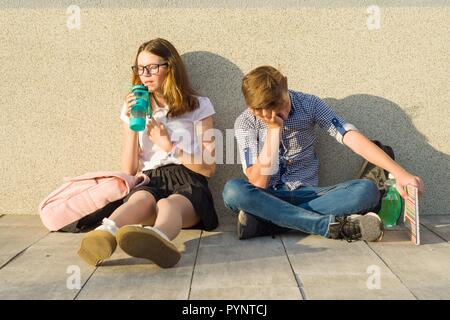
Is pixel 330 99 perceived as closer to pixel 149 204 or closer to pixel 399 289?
pixel 149 204

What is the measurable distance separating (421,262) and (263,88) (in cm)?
128

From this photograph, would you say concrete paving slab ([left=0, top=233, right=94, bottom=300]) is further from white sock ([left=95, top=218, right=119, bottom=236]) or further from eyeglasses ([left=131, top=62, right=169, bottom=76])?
eyeglasses ([left=131, top=62, right=169, bottom=76])

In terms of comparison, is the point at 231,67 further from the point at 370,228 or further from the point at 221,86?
the point at 370,228

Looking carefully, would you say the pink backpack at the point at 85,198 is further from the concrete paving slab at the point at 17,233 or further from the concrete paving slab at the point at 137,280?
the concrete paving slab at the point at 137,280

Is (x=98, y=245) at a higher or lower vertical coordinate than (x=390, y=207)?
higher

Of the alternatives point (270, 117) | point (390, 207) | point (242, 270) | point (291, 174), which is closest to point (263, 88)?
point (270, 117)

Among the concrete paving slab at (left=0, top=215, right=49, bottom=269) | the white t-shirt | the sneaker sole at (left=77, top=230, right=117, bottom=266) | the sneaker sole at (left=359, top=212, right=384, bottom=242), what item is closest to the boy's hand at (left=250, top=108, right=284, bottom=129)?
the white t-shirt

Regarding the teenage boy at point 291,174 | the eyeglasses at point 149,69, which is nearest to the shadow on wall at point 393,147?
the teenage boy at point 291,174

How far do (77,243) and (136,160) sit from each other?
74 cm

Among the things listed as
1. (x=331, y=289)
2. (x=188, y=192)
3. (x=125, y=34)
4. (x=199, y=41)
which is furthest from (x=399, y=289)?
(x=125, y=34)

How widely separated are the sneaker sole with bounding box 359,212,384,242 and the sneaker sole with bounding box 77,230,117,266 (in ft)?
4.73

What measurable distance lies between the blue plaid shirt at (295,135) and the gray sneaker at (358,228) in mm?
441

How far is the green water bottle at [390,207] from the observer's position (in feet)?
13.6

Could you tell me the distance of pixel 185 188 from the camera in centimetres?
399
